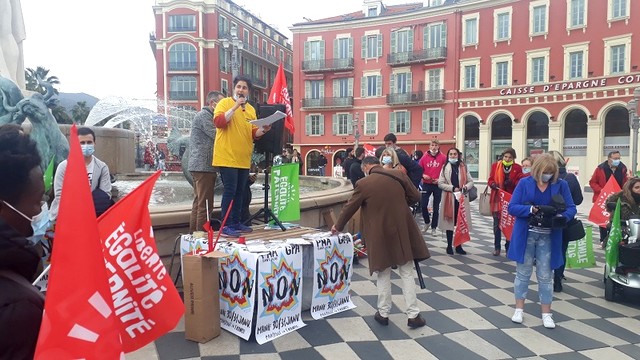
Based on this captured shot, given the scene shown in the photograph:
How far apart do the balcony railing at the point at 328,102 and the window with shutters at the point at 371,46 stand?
149 inches

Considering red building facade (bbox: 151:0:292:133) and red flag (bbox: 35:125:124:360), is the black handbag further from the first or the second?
red building facade (bbox: 151:0:292:133)

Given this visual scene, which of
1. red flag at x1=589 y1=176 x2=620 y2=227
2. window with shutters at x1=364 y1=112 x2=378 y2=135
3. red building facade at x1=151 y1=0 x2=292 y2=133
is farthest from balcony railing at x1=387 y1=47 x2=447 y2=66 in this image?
red flag at x1=589 y1=176 x2=620 y2=227

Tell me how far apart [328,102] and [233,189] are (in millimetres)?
34169

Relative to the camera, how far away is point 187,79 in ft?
153

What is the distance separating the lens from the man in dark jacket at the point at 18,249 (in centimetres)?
111

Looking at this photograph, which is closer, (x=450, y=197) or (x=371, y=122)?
(x=450, y=197)

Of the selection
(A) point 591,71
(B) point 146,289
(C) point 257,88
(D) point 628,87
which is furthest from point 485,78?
(B) point 146,289

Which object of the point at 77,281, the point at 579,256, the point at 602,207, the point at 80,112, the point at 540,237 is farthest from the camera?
the point at 80,112

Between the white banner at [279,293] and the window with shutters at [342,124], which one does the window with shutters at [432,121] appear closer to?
the window with shutters at [342,124]

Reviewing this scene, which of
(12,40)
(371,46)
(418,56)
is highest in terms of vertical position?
(371,46)

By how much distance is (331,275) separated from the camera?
4.34 m

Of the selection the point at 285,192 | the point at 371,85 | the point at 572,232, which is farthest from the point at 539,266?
the point at 371,85

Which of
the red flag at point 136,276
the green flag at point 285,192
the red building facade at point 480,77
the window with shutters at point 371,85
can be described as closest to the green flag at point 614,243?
the green flag at point 285,192

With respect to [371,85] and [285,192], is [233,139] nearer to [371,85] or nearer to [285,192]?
[285,192]
